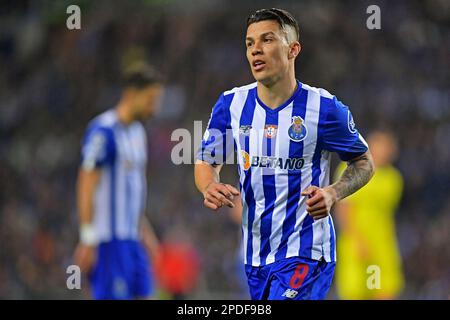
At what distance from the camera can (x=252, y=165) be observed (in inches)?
194

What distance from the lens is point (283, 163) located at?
4.91 meters

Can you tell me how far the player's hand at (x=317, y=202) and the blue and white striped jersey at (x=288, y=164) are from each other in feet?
1.14

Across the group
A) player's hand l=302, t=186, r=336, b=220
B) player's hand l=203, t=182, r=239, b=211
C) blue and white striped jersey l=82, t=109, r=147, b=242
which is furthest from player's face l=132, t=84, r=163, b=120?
player's hand l=302, t=186, r=336, b=220

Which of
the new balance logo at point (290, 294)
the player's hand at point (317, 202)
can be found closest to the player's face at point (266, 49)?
the player's hand at point (317, 202)

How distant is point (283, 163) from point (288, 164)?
3cm

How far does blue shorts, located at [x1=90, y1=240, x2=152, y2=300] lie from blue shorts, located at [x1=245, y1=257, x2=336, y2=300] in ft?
9.80

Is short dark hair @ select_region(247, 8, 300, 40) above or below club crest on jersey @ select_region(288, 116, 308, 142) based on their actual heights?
above

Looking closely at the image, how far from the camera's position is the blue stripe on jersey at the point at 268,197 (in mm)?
4914

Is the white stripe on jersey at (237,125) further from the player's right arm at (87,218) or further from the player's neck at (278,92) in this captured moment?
the player's right arm at (87,218)

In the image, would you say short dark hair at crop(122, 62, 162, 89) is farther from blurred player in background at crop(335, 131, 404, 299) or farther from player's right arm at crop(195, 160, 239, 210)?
player's right arm at crop(195, 160, 239, 210)

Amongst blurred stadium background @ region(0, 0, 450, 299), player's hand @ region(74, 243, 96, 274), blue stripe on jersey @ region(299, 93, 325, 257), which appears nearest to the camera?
blue stripe on jersey @ region(299, 93, 325, 257)

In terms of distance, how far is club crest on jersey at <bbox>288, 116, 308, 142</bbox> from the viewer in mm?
4910

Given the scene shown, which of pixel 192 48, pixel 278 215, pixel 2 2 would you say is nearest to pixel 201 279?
pixel 192 48

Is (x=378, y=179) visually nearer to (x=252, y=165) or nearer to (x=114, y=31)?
(x=252, y=165)
